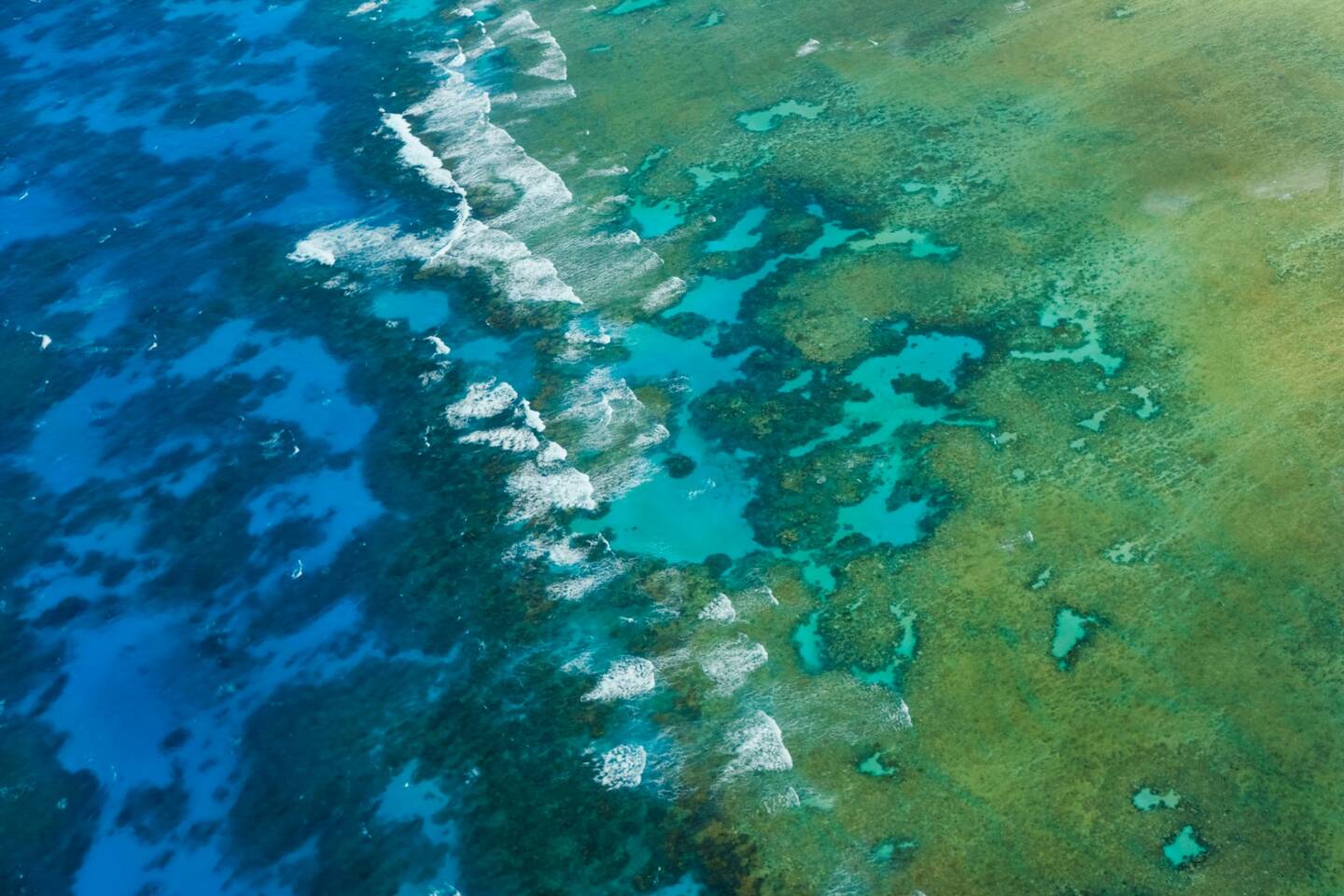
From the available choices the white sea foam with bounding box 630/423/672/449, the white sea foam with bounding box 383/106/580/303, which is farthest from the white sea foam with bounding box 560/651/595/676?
the white sea foam with bounding box 383/106/580/303

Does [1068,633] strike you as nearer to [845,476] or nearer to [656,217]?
[845,476]

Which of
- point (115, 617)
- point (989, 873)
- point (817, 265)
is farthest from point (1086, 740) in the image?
point (115, 617)

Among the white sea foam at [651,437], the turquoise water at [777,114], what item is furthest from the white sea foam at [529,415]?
the turquoise water at [777,114]

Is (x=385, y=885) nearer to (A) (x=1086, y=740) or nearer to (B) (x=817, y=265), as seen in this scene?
(A) (x=1086, y=740)

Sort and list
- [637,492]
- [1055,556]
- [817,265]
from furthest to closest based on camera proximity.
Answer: [817,265]
[637,492]
[1055,556]

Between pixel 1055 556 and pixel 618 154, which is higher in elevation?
pixel 618 154

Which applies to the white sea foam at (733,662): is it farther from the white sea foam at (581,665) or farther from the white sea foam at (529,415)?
the white sea foam at (529,415)

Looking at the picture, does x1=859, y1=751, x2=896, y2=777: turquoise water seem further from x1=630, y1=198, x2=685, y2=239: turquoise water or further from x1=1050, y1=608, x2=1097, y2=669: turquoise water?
x1=630, y1=198, x2=685, y2=239: turquoise water
